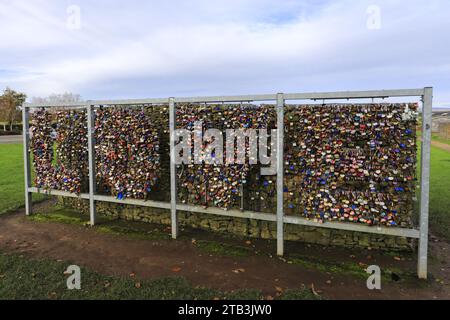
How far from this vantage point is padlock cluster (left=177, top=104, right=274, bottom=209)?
5.31 metres

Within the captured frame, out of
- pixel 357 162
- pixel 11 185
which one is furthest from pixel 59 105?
pixel 357 162

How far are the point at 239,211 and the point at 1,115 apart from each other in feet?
155

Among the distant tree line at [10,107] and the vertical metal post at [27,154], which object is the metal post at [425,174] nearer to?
the vertical metal post at [27,154]

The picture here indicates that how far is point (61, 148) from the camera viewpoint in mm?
7199

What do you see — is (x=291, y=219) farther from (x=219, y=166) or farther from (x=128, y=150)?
(x=128, y=150)

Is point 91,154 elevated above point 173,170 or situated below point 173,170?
above

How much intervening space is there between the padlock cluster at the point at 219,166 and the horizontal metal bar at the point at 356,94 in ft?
2.17

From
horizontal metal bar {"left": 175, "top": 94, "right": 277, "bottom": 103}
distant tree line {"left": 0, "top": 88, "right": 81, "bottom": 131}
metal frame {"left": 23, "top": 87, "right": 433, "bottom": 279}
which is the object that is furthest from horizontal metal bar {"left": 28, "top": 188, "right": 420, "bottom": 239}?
distant tree line {"left": 0, "top": 88, "right": 81, "bottom": 131}

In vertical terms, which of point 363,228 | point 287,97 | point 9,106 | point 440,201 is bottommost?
point 440,201

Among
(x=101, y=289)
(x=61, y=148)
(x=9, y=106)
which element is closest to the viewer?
(x=101, y=289)

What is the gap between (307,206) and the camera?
5039mm

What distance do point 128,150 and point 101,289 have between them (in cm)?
282

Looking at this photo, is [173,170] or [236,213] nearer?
[236,213]
